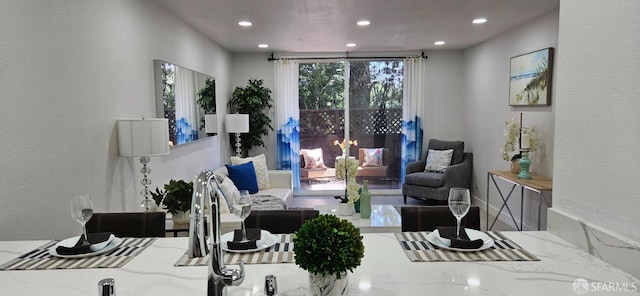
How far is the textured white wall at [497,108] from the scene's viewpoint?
4.29m

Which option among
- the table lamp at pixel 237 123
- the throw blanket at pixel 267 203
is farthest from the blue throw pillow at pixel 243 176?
the table lamp at pixel 237 123

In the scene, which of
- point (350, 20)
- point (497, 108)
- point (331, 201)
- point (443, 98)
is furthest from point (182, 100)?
point (443, 98)

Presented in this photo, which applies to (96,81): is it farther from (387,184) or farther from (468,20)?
(387,184)

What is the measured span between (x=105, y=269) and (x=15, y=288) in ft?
0.76

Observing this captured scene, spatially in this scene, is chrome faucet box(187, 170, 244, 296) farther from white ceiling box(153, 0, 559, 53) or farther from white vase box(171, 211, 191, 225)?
white ceiling box(153, 0, 559, 53)

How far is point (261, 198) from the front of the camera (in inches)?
187

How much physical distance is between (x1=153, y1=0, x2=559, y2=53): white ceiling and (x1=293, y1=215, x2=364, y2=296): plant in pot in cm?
293

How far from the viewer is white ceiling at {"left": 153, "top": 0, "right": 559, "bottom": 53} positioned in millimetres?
3721

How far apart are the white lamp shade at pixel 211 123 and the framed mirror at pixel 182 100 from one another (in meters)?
0.02

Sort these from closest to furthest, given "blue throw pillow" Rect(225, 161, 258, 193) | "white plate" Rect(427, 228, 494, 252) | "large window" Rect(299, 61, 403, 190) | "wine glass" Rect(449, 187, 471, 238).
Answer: "white plate" Rect(427, 228, 494, 252) → "wine glass" Rect(449, 187, 471, 238) → "blue throw pillow" Rect(225, 161, 258, 193) → "large window" Rect(299, 61, 403, 190)

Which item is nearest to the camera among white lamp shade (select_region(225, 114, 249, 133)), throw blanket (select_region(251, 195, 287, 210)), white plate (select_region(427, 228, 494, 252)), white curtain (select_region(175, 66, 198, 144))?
white plate (select_region(427, 228, 494, 252))

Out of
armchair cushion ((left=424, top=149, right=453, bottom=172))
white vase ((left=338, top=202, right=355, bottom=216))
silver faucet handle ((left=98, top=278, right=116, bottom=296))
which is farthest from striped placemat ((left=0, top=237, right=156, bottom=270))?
armchair cushion ((left=424, top=149, right=453, bottom=172))

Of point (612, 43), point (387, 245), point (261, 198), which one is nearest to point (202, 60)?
point (261, 198)

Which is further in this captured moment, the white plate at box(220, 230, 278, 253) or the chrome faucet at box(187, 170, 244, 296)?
the white plate at box(220, 230, 278, 253)
